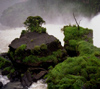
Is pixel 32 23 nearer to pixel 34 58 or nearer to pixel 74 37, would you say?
pixel 74 37

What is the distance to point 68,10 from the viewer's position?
42000 millimetres

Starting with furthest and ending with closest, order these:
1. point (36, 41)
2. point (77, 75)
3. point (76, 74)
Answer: point (36, 41) < point (76, 74) < point (77, 75)

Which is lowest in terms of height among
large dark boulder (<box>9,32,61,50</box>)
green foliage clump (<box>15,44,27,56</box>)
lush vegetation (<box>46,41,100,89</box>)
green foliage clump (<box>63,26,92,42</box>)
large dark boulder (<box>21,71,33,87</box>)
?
large dark boulder (<box>21,71,33,87</box>)

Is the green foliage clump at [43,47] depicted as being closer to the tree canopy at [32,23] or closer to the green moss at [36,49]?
the green moss at [36,49]

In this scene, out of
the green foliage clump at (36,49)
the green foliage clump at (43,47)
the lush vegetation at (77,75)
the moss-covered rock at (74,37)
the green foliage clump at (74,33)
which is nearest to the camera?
the lush vegetation at (77,75)

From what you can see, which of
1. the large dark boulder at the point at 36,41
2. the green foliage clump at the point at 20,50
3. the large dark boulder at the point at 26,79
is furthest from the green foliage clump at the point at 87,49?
the green foliage clump at the point at 20,50

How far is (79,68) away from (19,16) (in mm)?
42776

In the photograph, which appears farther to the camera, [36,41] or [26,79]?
[36,41]

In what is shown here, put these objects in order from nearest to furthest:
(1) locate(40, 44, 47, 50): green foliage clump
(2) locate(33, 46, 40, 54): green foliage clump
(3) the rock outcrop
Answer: (3) the rock outcrop
(2) locate(33, 46, 40, 54): green foliage clump
(1) locate(40, 44, 47, 50): green foliage clump

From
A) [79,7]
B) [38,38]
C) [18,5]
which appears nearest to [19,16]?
[18,5]

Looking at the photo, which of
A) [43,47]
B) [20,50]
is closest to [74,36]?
[43,47]

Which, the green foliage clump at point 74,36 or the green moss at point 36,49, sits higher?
the green foliage clump at point 74,36

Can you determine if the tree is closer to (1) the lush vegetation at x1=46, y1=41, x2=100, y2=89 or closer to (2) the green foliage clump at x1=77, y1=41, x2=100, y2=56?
(2) the green foliage clump at x1=77, y1=41, x2=100, y2=56

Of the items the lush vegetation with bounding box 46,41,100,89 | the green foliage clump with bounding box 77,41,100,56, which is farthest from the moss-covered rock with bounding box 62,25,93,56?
the lush vegetation with bounding box 46,41,100,89
